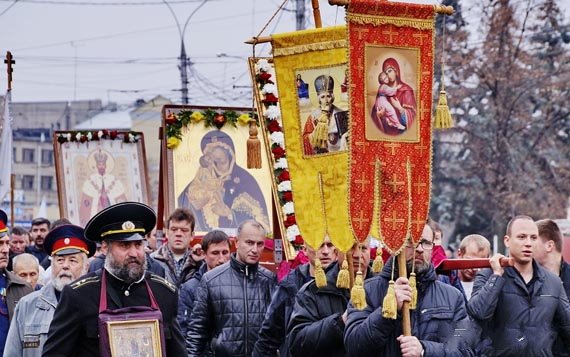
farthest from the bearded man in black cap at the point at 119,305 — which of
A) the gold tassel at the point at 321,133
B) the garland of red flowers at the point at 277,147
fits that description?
the garland of red flowers at the point at 277,147

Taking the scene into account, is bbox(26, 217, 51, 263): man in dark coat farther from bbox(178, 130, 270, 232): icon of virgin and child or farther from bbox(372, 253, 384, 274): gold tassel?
bbox(372, 253, 384, 274): gold tassel

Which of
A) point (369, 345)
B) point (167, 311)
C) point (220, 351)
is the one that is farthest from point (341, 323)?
point (220, 351)

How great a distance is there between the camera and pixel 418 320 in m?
9.18

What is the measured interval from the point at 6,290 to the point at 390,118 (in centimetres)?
364

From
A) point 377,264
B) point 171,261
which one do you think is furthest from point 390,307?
point 171,261

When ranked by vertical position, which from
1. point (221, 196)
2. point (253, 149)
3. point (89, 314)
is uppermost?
point (253, 149)

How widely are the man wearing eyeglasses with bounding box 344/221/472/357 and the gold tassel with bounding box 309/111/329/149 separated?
1365 millimetres

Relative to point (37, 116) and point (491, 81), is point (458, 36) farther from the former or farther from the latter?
point (37, 116)

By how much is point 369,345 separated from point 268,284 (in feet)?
10.5

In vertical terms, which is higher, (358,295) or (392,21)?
(392,21)

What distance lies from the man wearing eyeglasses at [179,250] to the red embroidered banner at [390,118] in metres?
4.85

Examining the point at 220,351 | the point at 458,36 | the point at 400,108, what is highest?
the point at 458,36

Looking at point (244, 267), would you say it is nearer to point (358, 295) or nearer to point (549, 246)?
point (549, 246)

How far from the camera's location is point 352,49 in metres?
9.29
